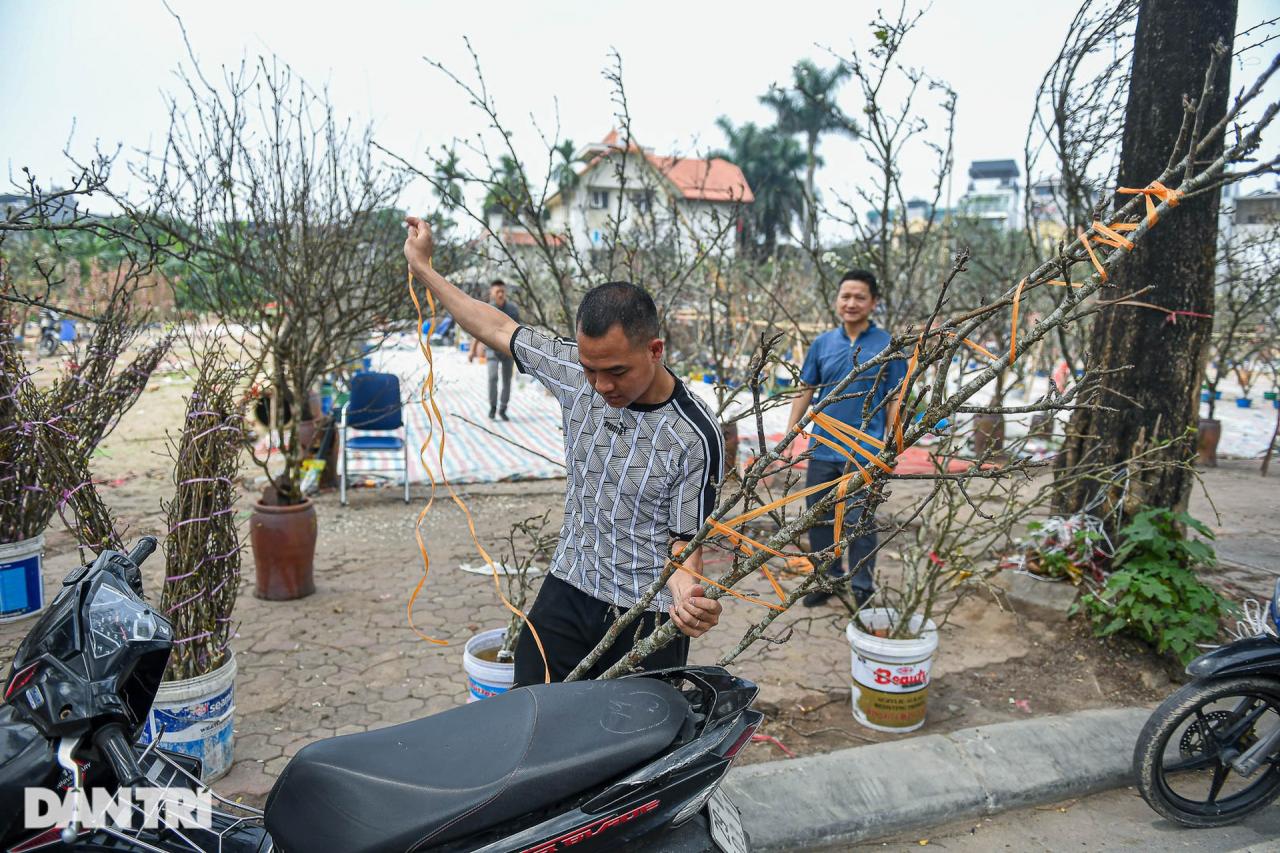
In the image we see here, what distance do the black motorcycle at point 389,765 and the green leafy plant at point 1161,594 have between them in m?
3.21

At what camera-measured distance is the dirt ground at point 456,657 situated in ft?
12.2

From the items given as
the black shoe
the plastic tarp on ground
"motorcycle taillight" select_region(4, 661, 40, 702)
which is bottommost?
the black shoe

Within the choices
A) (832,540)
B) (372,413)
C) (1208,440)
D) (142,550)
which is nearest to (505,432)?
(372,413)

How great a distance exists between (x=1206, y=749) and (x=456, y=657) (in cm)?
333

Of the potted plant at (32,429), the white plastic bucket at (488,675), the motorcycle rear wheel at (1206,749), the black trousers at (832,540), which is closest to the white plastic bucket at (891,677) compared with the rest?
the motorcycle rear wheel at (1206,749)

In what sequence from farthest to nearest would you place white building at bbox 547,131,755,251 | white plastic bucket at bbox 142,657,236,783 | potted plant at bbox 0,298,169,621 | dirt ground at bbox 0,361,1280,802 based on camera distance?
white building at bbox 547,131,755,251 < potted plant at bbox 0,298,169,621 < dirt ground at bbox 0,361,1280,802 < white plastic bucket at bbox 142,657,236,783

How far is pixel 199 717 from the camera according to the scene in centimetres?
300

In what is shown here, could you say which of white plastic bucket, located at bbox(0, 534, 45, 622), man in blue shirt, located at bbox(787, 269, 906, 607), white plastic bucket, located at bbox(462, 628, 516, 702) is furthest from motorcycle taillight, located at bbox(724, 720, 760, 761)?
white plastic bucket, located at bbox(0, 534, 45, 622)

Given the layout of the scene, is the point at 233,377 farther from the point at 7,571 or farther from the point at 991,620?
the point at 991,620

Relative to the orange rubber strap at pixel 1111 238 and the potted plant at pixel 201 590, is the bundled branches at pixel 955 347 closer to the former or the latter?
the orange rubber strap at pixel 1111 238

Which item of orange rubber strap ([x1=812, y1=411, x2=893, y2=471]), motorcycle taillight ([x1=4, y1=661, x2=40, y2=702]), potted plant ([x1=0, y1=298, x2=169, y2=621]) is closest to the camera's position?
motorcycle taillight ([x1=4, y1=661, x2=40, y2=702])

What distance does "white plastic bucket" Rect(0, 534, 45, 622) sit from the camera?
4.45m

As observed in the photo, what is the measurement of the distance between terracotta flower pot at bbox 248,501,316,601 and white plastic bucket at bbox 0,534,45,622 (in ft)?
3.47

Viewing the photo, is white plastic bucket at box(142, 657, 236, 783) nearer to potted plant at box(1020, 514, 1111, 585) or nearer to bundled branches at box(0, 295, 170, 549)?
bundled branches at box(0, 295, 170, 549)
